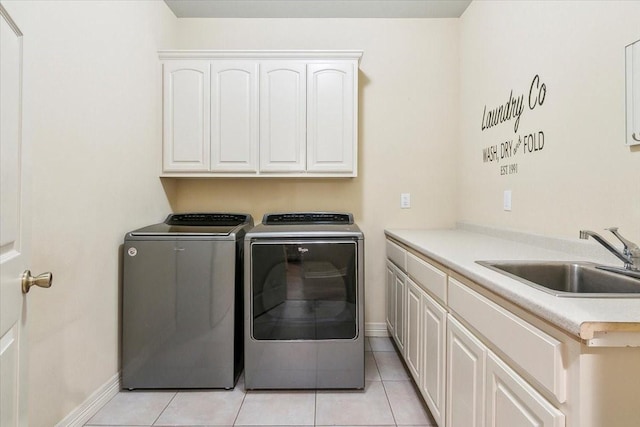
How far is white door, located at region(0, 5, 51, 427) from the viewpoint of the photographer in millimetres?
805

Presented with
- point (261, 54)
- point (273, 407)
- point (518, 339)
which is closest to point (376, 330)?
point (273, 407)

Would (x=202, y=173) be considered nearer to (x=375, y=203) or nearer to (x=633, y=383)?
(x=375, y=203)

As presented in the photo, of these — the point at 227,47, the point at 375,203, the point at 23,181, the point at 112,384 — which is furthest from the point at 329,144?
the point at 112,384

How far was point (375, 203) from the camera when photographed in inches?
108

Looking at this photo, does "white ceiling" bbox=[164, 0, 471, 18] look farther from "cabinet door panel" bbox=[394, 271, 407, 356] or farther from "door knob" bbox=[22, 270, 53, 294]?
"door knob" bbox=[22, 270, 53, 294]

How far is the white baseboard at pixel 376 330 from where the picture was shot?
2.73 m

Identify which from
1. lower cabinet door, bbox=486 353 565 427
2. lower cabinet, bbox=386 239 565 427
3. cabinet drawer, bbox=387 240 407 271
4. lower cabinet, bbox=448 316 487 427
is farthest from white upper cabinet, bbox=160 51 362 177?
lower cabinet door, bbox=486 353 565 427

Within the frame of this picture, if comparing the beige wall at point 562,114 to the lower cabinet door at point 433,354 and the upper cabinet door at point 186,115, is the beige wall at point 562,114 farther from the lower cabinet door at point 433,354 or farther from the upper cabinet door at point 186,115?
the upper cabinet door at point 186,115

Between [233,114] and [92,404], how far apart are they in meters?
1.91

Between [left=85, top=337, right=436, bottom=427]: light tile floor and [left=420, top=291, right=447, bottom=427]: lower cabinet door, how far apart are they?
→ 0.74ft

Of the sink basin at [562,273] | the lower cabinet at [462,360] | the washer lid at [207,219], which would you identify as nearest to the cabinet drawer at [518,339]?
the lower cabinet at [462,360]

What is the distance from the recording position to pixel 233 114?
2430 mm

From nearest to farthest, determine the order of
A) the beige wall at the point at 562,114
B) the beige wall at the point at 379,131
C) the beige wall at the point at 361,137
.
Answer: the beige wall at the point at 562,114 < the beige wall at the point at 361,137 < the beige wall at the point at 379,131

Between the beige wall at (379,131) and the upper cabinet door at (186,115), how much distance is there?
32 centimetres
